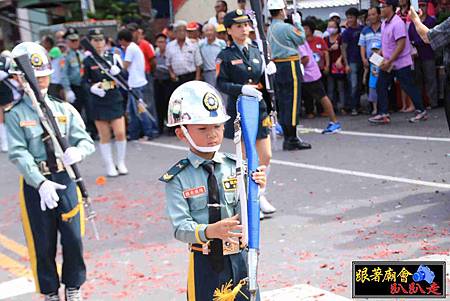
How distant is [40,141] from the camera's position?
16.5 feet

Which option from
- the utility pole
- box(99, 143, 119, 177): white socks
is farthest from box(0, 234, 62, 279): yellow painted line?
the utility pole

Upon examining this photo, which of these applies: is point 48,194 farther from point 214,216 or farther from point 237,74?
point 237,74

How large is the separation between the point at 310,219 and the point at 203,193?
3602 mm

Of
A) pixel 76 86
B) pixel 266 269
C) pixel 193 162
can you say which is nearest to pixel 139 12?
pixel 76 86

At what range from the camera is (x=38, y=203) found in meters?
5.08

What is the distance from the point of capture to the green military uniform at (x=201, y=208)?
11.3ft

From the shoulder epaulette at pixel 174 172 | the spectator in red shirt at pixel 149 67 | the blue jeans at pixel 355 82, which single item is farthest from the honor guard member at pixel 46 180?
the blue jeans at pixel 355 82

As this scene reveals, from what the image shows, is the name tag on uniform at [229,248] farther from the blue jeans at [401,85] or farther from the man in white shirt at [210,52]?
the man in white shirt at [210,52]

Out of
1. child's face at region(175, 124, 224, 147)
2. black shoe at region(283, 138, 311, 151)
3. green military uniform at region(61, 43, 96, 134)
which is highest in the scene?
child's face at region(175, 124, 224, 147)

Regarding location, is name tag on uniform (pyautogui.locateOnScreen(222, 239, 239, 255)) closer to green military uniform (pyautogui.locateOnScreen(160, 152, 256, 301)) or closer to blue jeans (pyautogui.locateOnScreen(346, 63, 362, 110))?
green military uniform (pyautogui.locateOnScreen(160, 152, 256, 301))

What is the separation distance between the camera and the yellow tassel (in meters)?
3.43

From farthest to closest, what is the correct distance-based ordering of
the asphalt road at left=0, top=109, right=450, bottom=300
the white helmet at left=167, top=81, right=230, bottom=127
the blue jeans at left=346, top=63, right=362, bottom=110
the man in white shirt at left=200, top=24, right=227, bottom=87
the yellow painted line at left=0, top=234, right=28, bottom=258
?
1. the blue jeans at left=346, top=63, right=362, bottom=110
2. the man in white shirt at left=200, top=24, right=227, bottom=87
3. the yellow painted line at left=0, top=234, right=28, bottom=258
4. the asphalt road at left=0, top=109, right=450, bottom=300
5. the white helmet at left=167, top=81, right=230, bottom=127

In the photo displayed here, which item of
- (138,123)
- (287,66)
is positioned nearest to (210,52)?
(138,123)

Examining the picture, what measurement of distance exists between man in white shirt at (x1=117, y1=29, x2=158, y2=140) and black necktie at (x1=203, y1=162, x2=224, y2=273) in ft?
27.2
